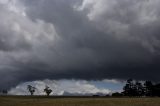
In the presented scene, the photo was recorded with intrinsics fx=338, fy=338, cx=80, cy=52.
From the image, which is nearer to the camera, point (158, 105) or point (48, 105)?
point (158, 105)

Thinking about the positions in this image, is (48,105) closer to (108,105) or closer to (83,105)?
(83,105)

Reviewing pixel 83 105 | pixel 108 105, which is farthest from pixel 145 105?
pixel 83 105

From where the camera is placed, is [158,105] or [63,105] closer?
[158,105]

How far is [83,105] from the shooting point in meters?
84.0

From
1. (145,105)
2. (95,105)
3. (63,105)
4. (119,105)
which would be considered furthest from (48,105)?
(145,105)

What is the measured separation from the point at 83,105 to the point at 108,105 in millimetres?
6200

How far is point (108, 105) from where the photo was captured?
3292 inches

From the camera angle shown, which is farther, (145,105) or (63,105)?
(63,105)

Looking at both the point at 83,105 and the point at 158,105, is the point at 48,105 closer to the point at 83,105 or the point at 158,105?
the point at 83,105

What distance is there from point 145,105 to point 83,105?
50.6 feet

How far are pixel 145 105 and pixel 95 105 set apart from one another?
12723mm

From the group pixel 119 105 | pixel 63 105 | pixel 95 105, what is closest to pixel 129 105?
pixel 119 105

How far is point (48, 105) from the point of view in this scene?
86.8 metres

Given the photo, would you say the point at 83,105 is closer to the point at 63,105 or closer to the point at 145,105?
the point at 63,105
